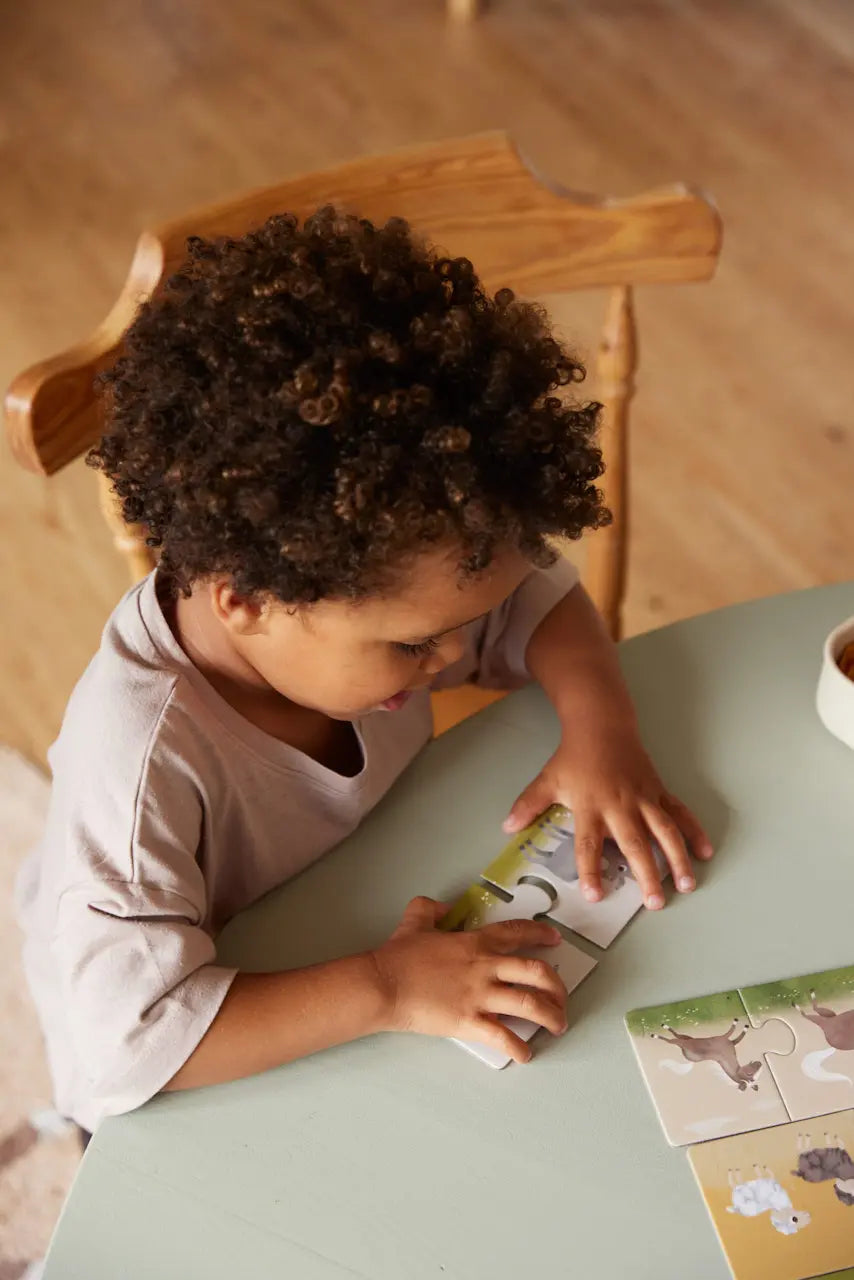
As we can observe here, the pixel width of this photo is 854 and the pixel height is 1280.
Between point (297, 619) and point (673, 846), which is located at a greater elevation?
point (297, 619)

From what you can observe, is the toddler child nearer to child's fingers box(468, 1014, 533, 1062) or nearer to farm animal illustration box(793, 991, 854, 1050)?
child's fingers box(468, 1014, 533, 1062)

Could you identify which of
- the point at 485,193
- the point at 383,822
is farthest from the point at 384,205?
the point at 383,822

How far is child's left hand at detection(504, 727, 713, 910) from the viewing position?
83cm

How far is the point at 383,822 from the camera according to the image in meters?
0.87

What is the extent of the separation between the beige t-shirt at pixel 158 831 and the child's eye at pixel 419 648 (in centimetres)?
12

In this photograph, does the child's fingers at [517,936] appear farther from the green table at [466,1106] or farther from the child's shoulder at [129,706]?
the child's shoulder at [129,706]

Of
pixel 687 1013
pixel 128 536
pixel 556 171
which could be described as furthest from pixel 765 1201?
pixel 556 171

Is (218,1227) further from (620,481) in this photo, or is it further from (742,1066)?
(620,481)

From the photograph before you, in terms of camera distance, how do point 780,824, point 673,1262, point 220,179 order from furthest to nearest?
point 220,179 < point 780,824 < point 673,1262

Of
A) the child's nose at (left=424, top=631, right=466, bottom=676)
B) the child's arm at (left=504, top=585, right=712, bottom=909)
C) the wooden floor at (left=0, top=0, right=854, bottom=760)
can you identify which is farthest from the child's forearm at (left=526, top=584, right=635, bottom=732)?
the wooden floor at (left=0, top=0, right=854, bottom=760)

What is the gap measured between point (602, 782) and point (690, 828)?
7cm

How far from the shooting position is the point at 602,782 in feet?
2.83

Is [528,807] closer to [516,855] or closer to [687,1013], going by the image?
[516,855]

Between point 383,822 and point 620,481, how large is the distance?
478 mm
